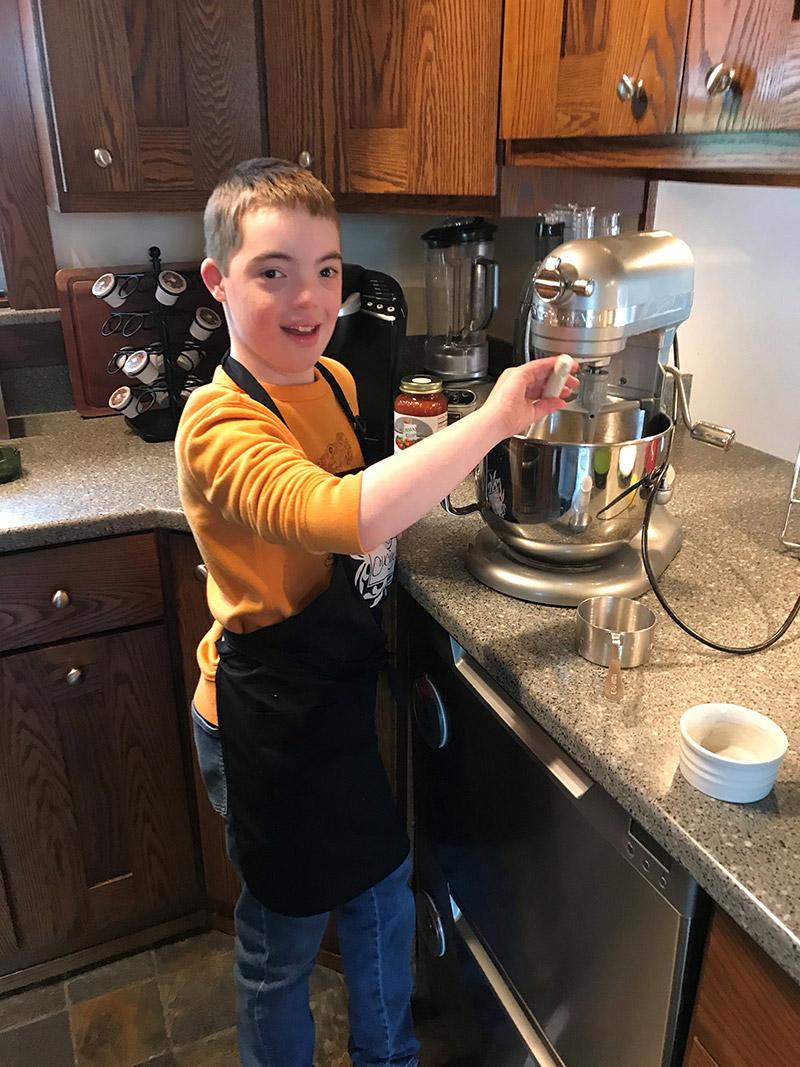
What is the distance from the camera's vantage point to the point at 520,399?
81 centimetres

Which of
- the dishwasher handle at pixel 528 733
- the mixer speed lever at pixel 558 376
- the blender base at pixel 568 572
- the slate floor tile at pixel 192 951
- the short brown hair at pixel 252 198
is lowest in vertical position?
the slate floor tile at pixel 192 951

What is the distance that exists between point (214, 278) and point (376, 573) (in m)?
0.40

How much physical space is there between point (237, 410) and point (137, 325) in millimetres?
943

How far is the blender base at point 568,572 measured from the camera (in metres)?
1.06

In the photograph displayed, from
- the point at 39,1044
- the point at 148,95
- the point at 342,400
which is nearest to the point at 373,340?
the point at 342,400

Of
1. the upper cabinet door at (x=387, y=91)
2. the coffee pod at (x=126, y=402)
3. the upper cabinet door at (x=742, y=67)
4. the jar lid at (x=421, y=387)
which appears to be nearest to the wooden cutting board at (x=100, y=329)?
the coffee pod at (x=126, y=402)

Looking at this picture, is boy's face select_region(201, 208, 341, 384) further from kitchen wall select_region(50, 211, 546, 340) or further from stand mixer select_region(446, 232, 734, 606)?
kitchen wall select_region(50, 211, 546, 340)

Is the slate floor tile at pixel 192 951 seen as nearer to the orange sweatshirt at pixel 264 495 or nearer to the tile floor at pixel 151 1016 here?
the tile floor at pixel 151 1016

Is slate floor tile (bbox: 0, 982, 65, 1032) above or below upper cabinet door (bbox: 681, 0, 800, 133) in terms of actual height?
below

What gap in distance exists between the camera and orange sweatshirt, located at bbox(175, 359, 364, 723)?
2.56ft

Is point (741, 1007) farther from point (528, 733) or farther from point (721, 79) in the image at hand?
point (721, 79)

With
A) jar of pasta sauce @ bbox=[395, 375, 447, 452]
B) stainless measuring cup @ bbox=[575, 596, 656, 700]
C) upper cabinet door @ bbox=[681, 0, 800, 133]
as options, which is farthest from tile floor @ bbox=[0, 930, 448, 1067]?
upper cabinet door @ bbox=[681, 0, 800, 133]

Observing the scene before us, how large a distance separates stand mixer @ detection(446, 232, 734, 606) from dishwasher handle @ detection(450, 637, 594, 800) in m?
0.11

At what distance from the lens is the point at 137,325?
1.69 m
